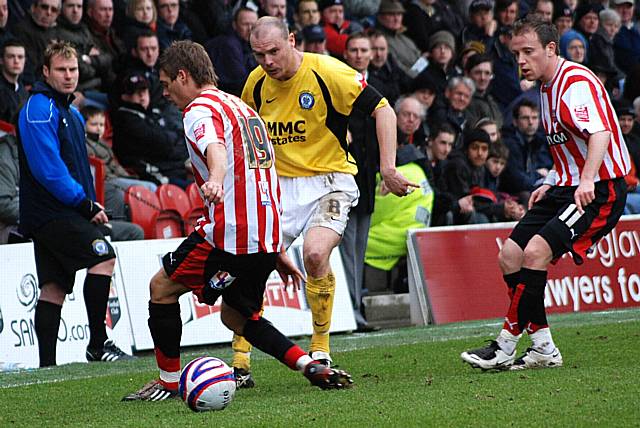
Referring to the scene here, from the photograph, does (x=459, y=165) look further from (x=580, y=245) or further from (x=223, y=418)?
(x=223, y=418)

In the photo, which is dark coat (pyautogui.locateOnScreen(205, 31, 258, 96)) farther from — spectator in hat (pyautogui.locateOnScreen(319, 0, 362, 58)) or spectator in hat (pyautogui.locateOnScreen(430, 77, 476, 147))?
spectator in hat (pyautogui.locateOnScreen(430, 77, 476, 147))

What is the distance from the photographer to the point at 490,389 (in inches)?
273

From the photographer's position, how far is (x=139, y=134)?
44.8 feet

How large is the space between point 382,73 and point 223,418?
1035cm

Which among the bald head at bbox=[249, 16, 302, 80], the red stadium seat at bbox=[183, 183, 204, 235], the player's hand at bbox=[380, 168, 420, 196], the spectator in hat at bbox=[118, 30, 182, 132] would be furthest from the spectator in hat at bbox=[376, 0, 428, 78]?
the player's hand at bbox=[380, 168, 420, 196]

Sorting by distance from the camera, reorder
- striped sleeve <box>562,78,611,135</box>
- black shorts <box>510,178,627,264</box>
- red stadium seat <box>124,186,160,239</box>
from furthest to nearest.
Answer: red stadium seat <box>124,186,160,239</box>
black shorts <box>510,178,627,264</box>
striped sleeve <box>562,78,611,135</box>

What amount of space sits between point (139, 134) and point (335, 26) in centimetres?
426

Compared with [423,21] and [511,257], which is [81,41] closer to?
[423,21]

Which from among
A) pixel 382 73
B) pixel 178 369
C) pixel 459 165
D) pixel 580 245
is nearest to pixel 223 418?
pixel 178 369

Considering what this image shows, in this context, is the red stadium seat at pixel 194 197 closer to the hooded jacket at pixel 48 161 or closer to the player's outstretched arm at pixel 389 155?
the hooded jacket at pixel 48 161

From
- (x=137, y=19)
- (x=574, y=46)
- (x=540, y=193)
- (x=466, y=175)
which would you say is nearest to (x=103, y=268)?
(x=540, y=193)

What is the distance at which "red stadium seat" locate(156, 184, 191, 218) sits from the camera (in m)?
13.2

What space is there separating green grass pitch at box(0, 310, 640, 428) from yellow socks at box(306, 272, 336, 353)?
1.06ft

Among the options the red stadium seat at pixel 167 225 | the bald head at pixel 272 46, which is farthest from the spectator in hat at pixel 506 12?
Answer: the bald head at pixel 272 46
